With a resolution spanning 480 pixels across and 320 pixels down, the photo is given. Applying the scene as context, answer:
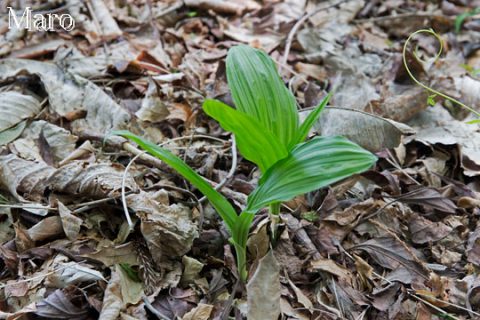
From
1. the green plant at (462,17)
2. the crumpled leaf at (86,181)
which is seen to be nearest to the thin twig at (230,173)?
the crumpled leaf at (86,181)

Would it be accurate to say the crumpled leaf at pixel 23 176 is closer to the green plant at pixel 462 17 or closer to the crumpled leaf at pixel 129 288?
the crumpled leaf at pixel 129 288

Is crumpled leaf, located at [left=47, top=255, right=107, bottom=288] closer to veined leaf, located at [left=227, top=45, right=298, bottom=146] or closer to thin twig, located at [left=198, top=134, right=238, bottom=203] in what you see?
thin twig, located at [left=198, top=134, right=238, bottom=203]

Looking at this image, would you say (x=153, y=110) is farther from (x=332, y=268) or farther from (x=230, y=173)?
(x=332, y=268)

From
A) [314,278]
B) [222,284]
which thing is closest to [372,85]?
[314,278]

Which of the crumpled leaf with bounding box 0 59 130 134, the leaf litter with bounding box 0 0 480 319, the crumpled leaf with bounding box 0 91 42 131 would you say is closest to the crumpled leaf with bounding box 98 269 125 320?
the leaf litter with bounding box 0 0 480 319

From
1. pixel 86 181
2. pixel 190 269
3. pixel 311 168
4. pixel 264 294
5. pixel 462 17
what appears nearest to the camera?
pixel 311 168

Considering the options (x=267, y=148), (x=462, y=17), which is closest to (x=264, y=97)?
(x=267, y=148)
